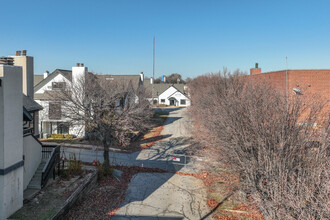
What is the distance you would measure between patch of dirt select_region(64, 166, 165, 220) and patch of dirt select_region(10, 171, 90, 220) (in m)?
0.72

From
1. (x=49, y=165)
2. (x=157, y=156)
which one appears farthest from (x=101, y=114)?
(x=157, y=156)

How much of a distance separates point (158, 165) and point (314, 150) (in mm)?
11507

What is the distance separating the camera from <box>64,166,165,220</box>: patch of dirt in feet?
34.2

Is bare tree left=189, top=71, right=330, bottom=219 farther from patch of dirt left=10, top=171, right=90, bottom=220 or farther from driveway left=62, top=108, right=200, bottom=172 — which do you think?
patch of dirt left=10, top=171, right=90, bottom=220

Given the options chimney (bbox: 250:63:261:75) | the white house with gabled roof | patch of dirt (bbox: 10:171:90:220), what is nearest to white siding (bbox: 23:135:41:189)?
patch of dirt (bbox: 10:171:90:220)

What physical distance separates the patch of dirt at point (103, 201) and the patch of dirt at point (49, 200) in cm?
72

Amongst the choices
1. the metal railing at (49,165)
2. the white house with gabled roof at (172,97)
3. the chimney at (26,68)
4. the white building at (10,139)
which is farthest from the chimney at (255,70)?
the white building at (10,139)

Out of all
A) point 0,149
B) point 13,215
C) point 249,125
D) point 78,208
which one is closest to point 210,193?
point 249,125

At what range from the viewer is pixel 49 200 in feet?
34.2

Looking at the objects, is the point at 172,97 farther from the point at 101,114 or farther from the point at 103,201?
the point at 103,201

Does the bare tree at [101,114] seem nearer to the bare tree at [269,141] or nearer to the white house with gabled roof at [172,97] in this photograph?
the bare tree at [269,141]

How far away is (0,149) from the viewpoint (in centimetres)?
883

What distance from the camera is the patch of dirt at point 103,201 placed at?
34.2ft

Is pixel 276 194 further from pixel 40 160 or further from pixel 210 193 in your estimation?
pixel 40 160
